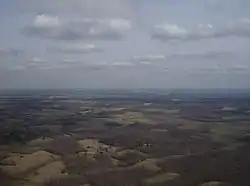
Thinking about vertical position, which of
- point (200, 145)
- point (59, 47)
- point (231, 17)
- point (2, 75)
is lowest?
point (200, 145)

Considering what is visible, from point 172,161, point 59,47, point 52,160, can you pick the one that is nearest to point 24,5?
point 59,47

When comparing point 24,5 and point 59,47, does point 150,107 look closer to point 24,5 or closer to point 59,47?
point 59,47

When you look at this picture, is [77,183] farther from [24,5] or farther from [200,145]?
[24,5]

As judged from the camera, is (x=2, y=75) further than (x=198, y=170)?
Yes

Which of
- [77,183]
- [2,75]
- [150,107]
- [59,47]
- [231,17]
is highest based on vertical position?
[231,17]

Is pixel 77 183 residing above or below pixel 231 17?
below

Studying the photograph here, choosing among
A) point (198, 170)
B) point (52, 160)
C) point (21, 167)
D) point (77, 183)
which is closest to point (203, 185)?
point (198, 170)
